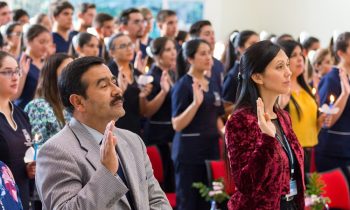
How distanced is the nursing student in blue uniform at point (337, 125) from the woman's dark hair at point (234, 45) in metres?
1.03

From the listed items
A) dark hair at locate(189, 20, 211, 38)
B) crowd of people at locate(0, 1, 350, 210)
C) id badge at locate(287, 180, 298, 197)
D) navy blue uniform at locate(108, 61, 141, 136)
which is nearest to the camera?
crowd of people at locate(0, 1, 350, 210)

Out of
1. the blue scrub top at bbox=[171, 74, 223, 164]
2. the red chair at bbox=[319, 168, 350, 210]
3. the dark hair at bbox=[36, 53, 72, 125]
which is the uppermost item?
the dark hair at bbox=[36, 53, 72, 125]

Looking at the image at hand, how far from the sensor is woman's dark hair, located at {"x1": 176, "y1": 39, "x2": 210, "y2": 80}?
4.95 m

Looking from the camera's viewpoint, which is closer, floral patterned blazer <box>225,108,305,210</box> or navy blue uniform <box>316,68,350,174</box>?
floral patterned blazer <box>225,108,305,210</box>

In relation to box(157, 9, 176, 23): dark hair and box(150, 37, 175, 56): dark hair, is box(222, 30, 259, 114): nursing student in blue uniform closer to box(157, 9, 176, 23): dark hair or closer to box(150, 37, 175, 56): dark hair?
box(150, 37, 175, 56): dark hair

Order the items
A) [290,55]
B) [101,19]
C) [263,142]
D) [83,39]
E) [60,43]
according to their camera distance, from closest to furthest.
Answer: [263,142]
[290,55]
[83,39]
[60,43]
[101,19]

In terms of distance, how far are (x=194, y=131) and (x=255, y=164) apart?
6.75ft

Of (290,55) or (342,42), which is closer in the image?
(290,55)

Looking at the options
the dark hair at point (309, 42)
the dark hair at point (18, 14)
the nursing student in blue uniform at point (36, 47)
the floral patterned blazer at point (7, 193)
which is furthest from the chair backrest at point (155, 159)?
the dark hair at point (18, 14)

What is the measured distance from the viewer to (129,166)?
2281mm

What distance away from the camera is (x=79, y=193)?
6.74 ft

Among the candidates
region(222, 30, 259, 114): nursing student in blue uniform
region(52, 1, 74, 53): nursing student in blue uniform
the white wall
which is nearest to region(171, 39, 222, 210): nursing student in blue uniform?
region(222, 30, 259, 114): nursing student in blue uniform

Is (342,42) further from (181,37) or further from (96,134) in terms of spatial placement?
(96,134)

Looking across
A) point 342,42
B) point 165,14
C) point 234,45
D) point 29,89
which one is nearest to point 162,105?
point 29,89
